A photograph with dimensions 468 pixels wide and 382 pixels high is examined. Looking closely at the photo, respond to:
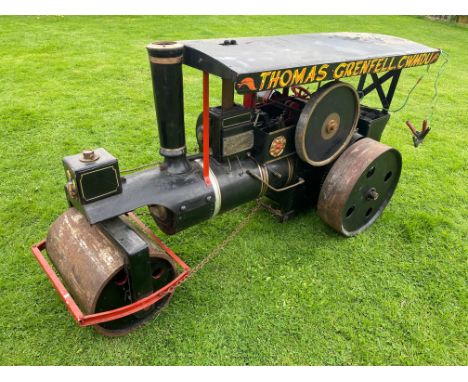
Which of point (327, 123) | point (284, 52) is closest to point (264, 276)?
point (327, 123)

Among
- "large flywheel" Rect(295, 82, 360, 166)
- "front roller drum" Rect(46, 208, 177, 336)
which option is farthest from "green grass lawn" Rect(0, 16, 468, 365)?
"large flywheel" Rect(295, 82, 360, 166)

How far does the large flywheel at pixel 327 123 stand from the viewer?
301cm

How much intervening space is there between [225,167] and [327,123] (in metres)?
0.96

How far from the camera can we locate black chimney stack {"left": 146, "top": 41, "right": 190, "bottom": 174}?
2.39 meters

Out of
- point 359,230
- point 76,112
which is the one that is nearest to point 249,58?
point 359,230

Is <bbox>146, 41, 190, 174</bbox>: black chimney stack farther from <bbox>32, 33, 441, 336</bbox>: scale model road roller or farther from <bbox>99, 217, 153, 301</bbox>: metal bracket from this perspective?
A: <bbox>99, 217, 153, 301</bbox>: metal bracket

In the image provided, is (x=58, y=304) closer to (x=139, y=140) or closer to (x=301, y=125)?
(x=301, y=125)

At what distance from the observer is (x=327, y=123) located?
323 cm

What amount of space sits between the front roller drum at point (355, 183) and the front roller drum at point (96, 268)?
1538 millimetres

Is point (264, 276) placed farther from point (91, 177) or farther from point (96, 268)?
point (91, 177)

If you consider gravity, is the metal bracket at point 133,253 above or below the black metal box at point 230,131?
below

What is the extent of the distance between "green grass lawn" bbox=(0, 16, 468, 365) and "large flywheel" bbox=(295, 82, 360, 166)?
86cm

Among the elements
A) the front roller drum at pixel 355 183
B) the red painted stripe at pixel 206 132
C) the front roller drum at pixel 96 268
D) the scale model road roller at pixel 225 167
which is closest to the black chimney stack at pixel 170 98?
the scale model road roller at pixel 225 167

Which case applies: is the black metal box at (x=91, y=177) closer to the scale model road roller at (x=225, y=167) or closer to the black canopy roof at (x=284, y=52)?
the scale model road roller at (x=225, y=167)
